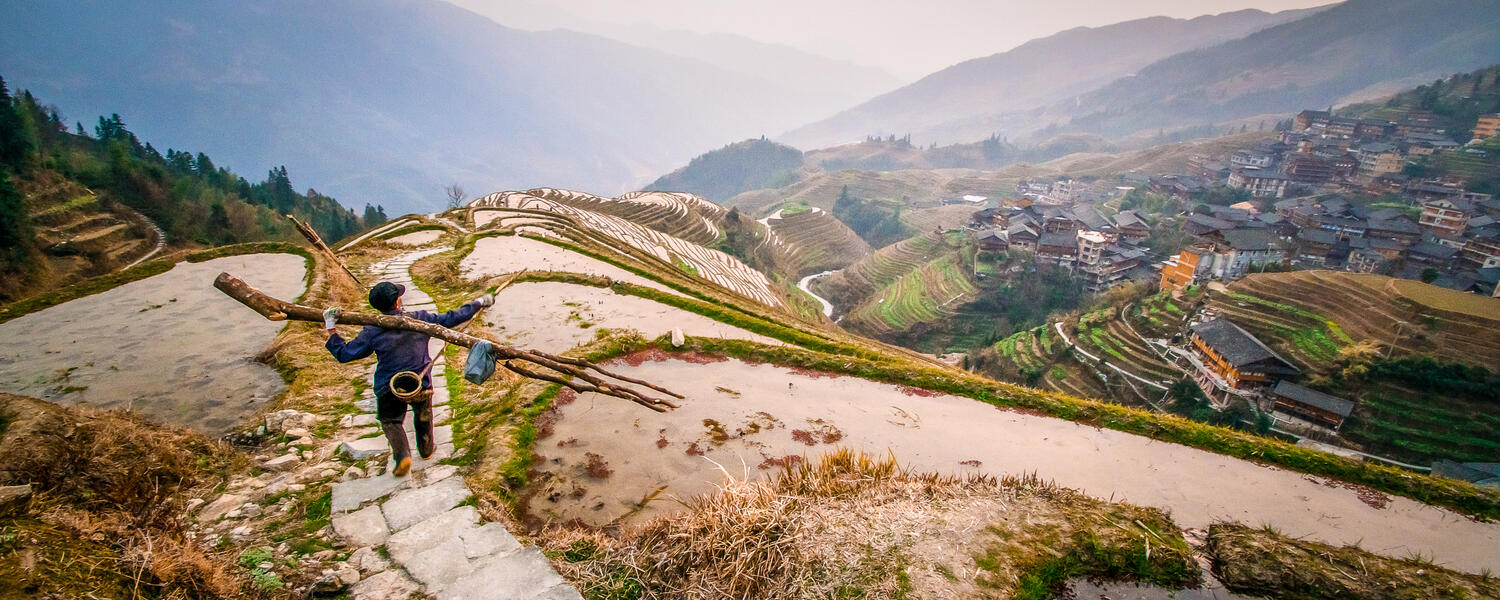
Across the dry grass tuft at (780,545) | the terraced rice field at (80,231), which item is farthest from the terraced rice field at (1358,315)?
the terraced rice field at (80,231)

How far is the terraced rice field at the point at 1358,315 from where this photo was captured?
1142 inches

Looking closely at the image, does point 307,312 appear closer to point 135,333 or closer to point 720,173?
point 135,333

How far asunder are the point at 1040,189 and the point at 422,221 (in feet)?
361

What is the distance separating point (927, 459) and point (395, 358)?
5934 mm

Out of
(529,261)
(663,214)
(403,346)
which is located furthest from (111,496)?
(663,214)

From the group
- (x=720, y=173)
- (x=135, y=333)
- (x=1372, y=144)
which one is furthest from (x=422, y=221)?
(x=720, y=173)

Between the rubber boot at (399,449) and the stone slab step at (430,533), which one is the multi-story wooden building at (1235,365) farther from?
the rubber boot at (399,449)

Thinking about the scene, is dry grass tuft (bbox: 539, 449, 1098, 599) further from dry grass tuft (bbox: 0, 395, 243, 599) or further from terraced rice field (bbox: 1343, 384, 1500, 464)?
terraced rice field (bbox: 1343, 384, 1500, 464)

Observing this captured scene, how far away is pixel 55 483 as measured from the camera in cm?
371

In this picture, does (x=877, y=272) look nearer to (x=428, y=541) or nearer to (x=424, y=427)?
(x=424, y=427)

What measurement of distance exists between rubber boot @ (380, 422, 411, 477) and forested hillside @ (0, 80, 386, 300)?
37.0 m

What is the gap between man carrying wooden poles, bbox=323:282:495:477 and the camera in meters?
4.82

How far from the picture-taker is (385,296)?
4938 mm

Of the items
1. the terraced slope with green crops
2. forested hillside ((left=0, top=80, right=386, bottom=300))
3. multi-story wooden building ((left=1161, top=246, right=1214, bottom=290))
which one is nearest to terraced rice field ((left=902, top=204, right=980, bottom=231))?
multi-story wooden building ((left=1161, top=246, right=1214, bottom=290))
